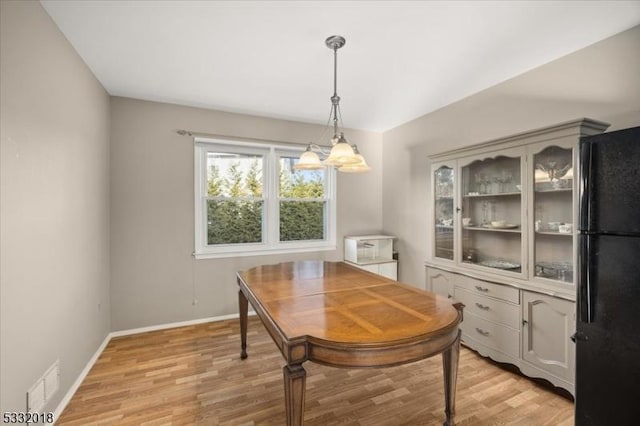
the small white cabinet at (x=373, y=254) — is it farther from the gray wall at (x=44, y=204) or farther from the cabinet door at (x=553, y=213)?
the gray wall at (x=44, y=204)

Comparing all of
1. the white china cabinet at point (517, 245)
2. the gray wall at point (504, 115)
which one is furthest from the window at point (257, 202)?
the white china cabinet at point (517, 245)

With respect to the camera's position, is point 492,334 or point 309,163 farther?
point 492,334

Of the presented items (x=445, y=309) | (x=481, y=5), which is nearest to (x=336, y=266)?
(x=445, y=309)

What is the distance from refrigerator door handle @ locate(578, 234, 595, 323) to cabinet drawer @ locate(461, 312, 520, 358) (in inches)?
33.3

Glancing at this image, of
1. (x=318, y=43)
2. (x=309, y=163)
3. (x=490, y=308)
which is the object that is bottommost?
(x=490, y=308)

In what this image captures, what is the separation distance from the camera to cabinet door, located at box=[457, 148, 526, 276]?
2.38 meters

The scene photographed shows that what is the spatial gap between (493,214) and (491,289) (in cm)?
70

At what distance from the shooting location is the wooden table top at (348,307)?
1.27m

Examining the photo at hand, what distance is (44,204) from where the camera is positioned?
5.71ft

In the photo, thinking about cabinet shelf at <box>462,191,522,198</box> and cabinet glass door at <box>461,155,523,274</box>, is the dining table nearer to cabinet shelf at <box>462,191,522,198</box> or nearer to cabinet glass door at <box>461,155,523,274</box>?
cabinet glass door at <box>461,155,523,274</box>

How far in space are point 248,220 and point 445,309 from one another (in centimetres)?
269

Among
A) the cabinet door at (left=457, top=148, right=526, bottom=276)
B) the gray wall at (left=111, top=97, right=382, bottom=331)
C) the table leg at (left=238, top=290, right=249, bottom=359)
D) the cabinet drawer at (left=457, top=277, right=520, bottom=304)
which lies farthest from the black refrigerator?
the gray wall at (left=111, top=97, right=382, bottom=331)

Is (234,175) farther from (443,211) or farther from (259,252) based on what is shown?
(443,211)

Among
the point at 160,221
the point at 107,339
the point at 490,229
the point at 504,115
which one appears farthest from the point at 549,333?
the point at 107,339
